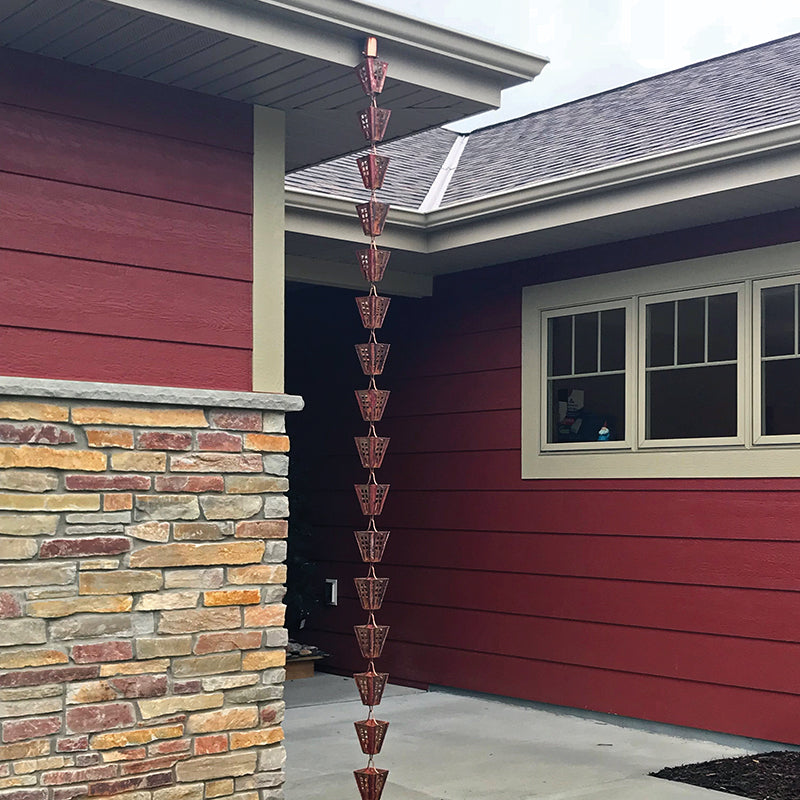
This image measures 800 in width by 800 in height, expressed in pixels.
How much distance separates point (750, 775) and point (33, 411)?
386cm

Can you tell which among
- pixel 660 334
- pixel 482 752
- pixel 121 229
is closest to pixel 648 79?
pixel 660 334

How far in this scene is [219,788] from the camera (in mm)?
4609

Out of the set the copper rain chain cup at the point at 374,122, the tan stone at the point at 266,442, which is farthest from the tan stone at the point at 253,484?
the copper rain chain cup at the point at 374,122

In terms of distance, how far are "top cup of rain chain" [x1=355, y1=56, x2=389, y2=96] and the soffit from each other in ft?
0.18

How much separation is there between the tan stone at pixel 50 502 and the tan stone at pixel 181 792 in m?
1.11

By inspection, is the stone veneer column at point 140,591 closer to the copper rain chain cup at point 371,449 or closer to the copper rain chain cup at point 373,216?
the copper rain chain cup at point 371,449

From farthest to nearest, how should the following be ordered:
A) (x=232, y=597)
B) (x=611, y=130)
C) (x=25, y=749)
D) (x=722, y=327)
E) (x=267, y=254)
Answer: (x=611, y=130)
(x=722, y=327)
(x=267, y=254)
(x=232, y=597)
(x=25, y=749)

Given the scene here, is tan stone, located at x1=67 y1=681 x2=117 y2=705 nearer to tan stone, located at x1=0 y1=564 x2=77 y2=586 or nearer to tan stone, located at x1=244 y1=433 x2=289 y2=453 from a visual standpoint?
tan stone, located at x1=0 y1=564 x2=77 y2=586

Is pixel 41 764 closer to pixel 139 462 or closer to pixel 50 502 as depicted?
pixel 50 502

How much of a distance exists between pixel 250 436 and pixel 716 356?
3.11 m

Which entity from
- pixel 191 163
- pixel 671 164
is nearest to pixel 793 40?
pixel 671 164

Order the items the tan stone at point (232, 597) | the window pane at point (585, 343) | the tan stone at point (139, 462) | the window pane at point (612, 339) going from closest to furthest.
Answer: the tan stone at point (139, 462), the tan stone at point (232, 597), the window pane at point (612, 339), the window pane at point (585, 343)

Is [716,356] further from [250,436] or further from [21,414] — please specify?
[21,414]

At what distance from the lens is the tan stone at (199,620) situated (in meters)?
4.52
